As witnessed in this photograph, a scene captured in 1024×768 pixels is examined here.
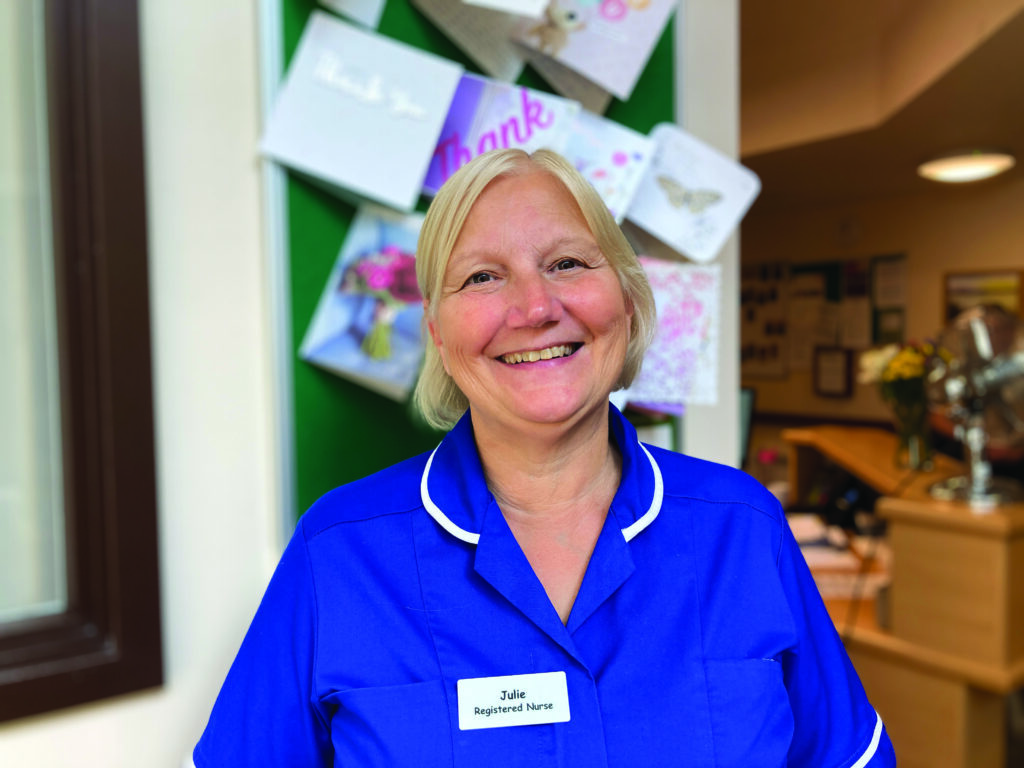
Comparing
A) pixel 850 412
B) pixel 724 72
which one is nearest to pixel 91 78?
pixel 724 72

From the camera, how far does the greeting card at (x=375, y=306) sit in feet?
4.24

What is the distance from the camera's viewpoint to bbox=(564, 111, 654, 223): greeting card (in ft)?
4.79

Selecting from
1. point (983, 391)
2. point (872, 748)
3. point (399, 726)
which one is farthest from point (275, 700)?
point (983, 391)

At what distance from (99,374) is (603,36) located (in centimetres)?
101

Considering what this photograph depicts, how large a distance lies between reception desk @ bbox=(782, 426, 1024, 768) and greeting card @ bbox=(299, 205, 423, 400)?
1.74 m

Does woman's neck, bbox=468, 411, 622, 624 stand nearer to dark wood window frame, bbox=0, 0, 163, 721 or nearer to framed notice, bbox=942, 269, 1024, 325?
dark wood window frame, bbox=0, 0, 163, 721

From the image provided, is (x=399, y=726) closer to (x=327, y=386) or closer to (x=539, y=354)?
(x=539, y=354)

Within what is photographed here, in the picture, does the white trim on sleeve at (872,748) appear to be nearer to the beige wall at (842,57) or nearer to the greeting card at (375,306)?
the greeting card at (375,306)

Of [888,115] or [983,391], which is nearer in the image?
[983,391]

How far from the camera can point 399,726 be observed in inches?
34.1

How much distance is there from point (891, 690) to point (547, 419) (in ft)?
6.79

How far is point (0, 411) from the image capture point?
3.62ft

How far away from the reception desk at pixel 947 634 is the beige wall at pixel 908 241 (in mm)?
3870

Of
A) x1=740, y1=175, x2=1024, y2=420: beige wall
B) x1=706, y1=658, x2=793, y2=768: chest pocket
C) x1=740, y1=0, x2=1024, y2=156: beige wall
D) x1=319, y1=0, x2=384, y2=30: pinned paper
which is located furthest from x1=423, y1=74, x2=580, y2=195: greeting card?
x1=740, y1=175, x2=1024, y2=420: beige wall
